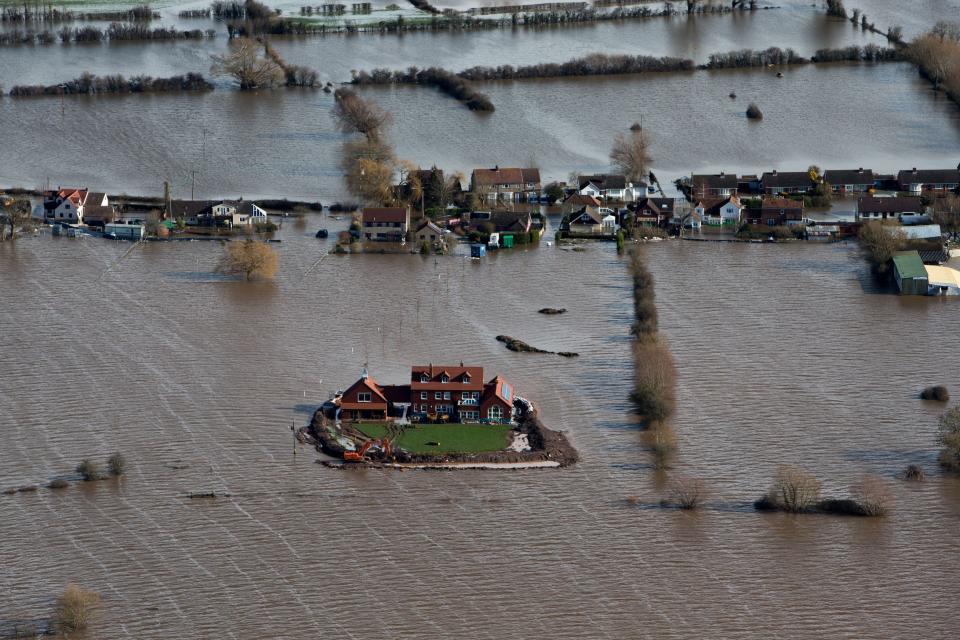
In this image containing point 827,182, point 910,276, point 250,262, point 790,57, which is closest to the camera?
point 910,276

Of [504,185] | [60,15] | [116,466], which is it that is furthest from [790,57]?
[116,466]

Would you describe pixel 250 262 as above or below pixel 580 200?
below

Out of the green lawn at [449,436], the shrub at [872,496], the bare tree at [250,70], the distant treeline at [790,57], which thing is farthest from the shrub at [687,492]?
the distant treeline at [790,57]

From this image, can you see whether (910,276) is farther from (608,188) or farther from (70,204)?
(70,204)

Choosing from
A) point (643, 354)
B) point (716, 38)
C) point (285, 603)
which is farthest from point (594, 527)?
point (716, 38)

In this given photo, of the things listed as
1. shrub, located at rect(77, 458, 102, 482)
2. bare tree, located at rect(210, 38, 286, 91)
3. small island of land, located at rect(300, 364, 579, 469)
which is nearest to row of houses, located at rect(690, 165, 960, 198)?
small island of land, located at rect(300, 364, 579, 469)

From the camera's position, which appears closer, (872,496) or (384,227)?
(872,496)

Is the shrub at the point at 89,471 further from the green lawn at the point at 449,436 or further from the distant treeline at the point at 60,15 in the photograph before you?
the distant treeline at the point at 60,15
